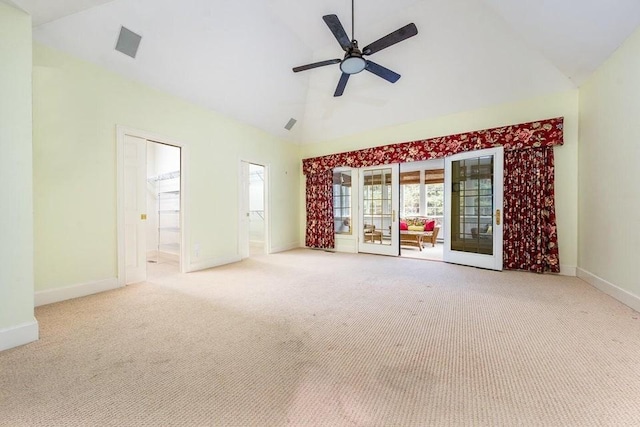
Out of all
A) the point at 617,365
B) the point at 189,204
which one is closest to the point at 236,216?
the point at 189,204

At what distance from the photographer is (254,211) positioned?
6.69 m

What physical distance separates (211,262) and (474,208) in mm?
4537

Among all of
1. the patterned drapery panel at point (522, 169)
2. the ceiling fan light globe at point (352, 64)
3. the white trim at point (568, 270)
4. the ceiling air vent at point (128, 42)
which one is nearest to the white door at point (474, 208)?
the patterned drapery panel at point (522, 169)

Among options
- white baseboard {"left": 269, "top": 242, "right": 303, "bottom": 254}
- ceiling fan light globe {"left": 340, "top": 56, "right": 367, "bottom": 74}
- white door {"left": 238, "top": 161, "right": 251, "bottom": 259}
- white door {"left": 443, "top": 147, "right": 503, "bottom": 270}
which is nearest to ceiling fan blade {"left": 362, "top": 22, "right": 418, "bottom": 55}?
ceiling fan light globe {"left": 340, "top": 56, "right": 367, "bottom": 74}

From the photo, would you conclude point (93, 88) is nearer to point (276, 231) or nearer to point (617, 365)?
point (276, 231)

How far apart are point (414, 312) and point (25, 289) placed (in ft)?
10.2

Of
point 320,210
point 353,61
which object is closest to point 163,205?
point 320,210

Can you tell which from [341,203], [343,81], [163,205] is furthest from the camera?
[341,203]

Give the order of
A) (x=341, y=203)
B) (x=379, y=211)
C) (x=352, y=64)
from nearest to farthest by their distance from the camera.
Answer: (x=352, y=64) → (x=379, y=211) → (x=341, y=203)

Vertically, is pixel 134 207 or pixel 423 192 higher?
pixel 423 192

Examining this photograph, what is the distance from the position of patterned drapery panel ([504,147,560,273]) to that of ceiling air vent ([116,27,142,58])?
5255mm

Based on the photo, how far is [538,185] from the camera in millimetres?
3674

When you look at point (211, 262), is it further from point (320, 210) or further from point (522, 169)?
point (522, 169)

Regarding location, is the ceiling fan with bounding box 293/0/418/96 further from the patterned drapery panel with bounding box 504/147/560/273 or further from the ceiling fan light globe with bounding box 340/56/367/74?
the patterned drapery panel with bounding box 504/147/560/273
